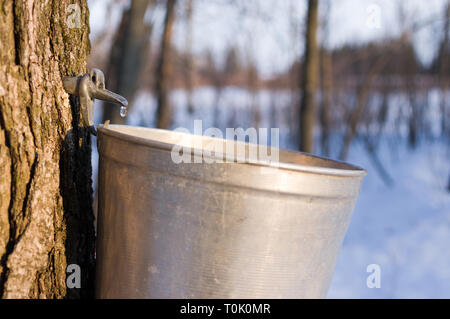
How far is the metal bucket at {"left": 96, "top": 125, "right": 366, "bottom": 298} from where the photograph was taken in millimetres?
1136

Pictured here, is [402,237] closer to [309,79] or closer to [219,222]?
[309,79]

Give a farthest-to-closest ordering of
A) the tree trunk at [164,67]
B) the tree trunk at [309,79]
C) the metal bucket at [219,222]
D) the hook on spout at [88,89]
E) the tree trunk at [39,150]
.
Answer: the tree trunk at [164,67] → the tree trunk at [309,79] → the hook on spout at [88,89] → the tree trunk at [39,150] → the metal bucket at [219,222]

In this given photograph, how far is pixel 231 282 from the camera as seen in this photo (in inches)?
46.7

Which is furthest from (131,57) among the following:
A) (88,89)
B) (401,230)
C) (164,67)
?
(401,230)

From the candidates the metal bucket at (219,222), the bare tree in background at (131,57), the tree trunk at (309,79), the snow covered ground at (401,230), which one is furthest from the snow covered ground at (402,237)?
the metal bucket at (219,222)

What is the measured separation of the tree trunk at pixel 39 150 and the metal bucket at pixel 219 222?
208 millimetres

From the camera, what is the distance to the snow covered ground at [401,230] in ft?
13.2

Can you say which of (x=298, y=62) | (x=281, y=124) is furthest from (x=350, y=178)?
(x=281, y=124)

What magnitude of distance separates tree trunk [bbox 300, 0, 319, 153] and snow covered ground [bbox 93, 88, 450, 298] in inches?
55.1

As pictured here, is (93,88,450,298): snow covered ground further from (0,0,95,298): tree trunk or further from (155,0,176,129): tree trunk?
(0,0,95,298): tree trunk

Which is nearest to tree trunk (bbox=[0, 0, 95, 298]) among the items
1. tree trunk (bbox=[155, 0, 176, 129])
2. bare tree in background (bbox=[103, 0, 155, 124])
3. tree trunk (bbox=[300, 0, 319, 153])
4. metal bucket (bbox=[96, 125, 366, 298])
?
metal bucket (bbox=[96, 125, 366, 298])

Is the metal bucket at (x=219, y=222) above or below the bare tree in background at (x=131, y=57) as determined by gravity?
below

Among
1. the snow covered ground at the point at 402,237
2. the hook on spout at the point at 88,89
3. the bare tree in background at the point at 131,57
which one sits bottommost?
the snow covered ground at the point at 402,237

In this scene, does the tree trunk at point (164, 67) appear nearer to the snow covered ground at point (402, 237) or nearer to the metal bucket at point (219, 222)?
the snow covered ground at point (402, 237)
